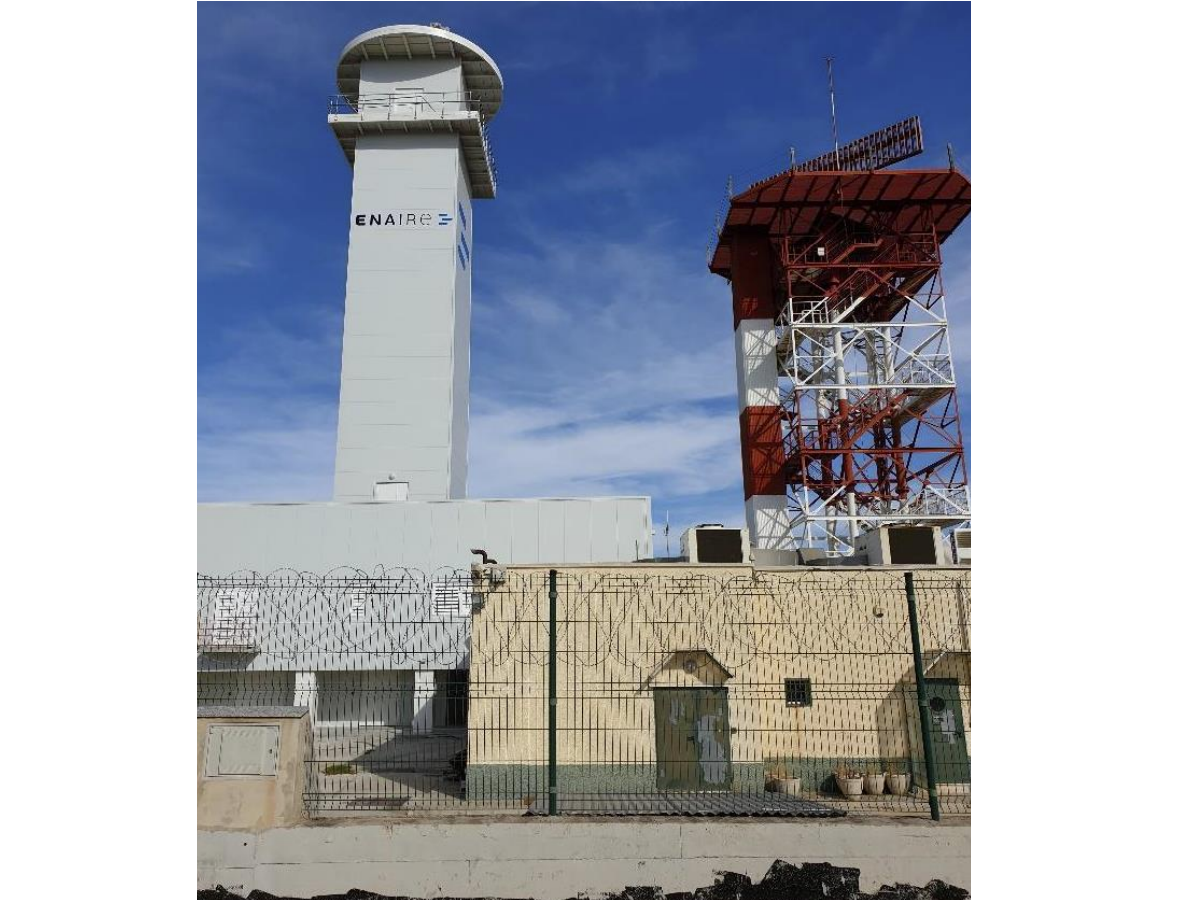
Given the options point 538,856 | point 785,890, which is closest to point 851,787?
point 785,890

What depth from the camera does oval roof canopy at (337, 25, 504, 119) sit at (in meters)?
35.1

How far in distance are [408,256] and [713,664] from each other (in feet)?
85.1

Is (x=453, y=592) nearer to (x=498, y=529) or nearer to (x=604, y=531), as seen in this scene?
(x=498, y=529)

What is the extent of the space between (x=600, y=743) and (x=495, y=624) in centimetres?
288

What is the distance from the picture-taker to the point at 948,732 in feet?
46.5

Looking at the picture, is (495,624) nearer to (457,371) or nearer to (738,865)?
(738,865)

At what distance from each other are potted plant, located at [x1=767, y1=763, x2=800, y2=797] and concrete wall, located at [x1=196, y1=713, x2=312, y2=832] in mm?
8424

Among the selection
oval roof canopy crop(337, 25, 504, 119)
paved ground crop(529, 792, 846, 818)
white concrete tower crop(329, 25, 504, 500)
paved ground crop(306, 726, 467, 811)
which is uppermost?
oval roof canopy crop(337, 25, 504, 119)

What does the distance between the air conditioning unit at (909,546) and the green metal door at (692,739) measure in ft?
17.5

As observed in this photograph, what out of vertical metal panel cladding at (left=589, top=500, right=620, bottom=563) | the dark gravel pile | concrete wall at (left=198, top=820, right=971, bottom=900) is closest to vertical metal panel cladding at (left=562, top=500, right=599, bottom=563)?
vertical metal panel cladding at (left=589, top=500, right=620, bottom=563)

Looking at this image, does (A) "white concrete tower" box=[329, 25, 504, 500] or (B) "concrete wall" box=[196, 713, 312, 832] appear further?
(A) "white concrete tower" box=[329, 25, 504, 500]

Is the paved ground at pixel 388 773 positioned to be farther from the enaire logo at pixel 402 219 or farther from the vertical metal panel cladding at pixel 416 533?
the enaire logo at pixel 402 219

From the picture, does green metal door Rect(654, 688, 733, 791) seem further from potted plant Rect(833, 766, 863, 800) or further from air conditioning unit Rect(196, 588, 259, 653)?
air conditioning unit Rect(196, 588, 259, 653)

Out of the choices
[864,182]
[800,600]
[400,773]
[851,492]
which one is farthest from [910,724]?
[864,182]
